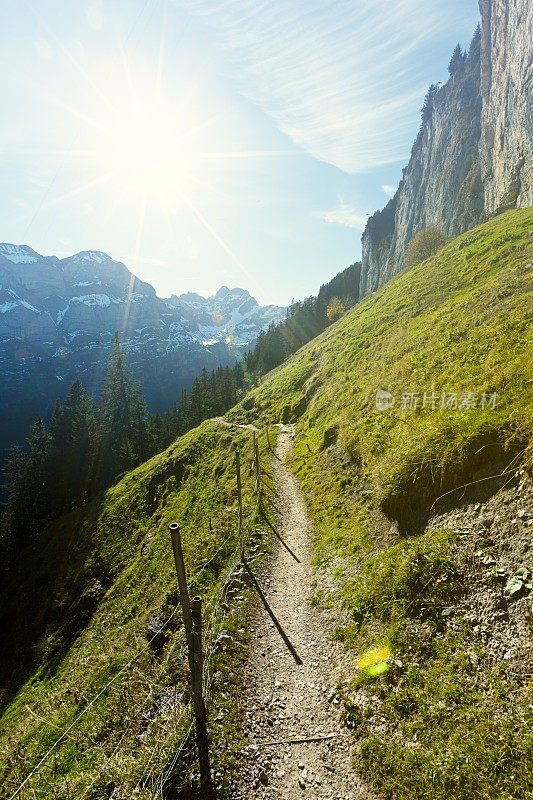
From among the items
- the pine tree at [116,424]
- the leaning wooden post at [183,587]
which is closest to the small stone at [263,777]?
the leaning wooden post at [183,587]

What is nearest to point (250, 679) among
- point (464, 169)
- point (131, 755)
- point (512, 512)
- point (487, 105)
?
point (131, 755)

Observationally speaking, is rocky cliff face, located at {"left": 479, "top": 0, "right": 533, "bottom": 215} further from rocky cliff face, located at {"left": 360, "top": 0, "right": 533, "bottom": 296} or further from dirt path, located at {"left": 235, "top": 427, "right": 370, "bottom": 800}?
dirt path, located at {"left": 235, "top": 427, "right": 370, "bottom": 800}

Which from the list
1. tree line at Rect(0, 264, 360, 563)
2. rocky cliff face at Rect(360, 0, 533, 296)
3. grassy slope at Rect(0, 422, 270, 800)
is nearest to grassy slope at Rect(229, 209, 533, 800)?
grassy slope at Rect(0, 422, 270, 800)

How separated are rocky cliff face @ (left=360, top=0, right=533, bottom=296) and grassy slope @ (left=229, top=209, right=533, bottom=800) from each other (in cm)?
3276

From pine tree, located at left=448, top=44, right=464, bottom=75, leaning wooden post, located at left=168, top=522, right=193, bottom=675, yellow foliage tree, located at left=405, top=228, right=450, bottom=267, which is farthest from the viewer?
pine tree, located at left=448, top=44, right=464, bottom=75

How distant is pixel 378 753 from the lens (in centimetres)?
630

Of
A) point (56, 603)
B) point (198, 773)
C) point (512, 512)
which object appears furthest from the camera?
point (56, 603)

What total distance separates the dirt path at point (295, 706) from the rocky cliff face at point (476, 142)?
59284mm

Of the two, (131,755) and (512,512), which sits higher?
(512,512)

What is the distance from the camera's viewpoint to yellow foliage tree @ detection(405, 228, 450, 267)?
220 ft

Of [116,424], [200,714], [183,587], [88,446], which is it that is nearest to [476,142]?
[183,587]

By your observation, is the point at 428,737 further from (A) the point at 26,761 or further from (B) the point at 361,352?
(B) the point at 361,352

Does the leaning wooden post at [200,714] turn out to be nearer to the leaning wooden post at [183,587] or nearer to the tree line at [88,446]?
the leaning wooden post at [183,587]

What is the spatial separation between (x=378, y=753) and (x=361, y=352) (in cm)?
3290
